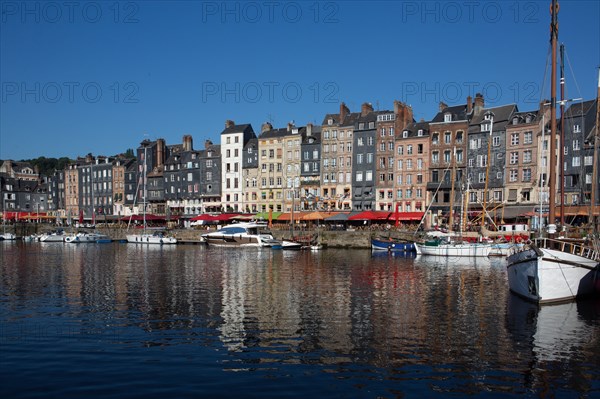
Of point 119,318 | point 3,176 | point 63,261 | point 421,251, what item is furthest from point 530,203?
point 3,176

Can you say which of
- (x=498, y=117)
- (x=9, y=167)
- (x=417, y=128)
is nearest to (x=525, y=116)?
(x=498, y=117)

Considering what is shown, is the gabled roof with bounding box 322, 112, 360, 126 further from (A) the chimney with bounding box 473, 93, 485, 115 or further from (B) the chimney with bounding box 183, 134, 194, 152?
(B) the chimney with bounding box 183, 134, 194, 152

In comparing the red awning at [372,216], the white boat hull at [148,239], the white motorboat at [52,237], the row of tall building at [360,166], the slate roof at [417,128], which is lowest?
the white motorboat at [52,237]

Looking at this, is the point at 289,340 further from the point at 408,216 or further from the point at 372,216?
the point at 408,216

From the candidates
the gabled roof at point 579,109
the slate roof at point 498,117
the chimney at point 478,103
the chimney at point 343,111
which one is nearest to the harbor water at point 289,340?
the gabled roof at point 579,109

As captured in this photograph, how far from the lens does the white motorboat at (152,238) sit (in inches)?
3652

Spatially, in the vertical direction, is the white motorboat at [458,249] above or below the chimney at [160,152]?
below

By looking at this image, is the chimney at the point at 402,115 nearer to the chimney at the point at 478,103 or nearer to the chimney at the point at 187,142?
the chimney at the point at 478,103

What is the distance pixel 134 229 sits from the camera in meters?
109

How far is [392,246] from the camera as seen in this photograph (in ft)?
244

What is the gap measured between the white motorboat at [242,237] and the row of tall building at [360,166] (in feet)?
28.0

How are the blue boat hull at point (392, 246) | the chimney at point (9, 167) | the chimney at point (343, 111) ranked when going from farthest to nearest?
the chimney at point (9, 167) < the chimney at point (343, 111) < the blue boat hull at point (392, 246)

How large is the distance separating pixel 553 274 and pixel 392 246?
1792 inches

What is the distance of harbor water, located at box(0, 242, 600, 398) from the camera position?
647 inches
